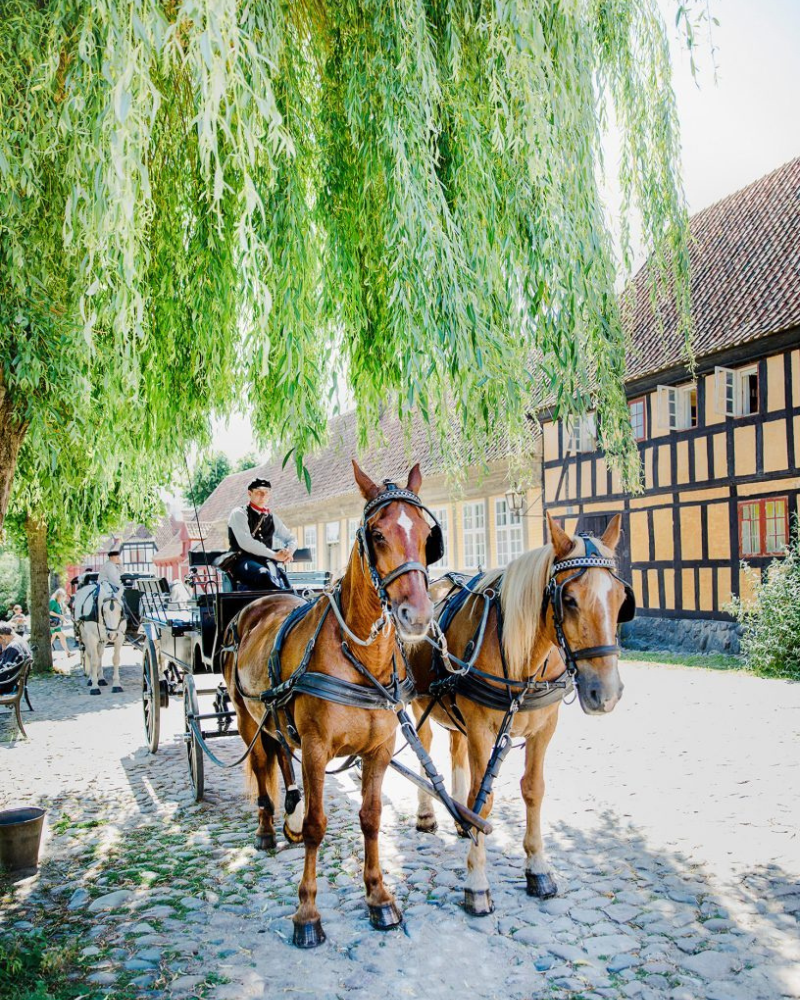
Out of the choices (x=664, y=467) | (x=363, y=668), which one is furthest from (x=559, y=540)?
(x=664, y=467)

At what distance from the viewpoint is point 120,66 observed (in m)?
3.23

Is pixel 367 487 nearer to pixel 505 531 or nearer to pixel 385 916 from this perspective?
pixel 385 916

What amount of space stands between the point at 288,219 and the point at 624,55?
8.75 ft

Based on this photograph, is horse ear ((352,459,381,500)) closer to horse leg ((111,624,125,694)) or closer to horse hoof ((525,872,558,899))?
horse hoof ((525,872,558,899))

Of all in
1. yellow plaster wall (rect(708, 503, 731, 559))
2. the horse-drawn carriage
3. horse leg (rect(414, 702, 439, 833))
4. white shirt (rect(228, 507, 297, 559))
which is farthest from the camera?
yellow plaster wall (rect(708, 503, 731, 559))

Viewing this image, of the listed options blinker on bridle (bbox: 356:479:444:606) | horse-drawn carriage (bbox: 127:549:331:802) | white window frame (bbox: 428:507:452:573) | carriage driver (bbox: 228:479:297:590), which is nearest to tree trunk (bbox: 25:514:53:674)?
horse-drawn carriage (bbox: 127:549:331:802)

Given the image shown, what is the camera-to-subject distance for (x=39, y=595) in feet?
47.5

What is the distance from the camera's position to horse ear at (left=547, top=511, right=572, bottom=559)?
11.5 ft

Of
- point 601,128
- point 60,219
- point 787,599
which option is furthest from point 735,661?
point 60,219

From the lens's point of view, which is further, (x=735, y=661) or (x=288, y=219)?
(x=735, y=661)

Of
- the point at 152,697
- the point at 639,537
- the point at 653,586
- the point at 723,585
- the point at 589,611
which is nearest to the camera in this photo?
the point at 589,611

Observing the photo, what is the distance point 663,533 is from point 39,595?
1225cm

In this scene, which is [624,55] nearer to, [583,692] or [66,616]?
[583,692]

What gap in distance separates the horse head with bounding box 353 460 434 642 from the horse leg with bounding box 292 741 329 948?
0.89 metres
